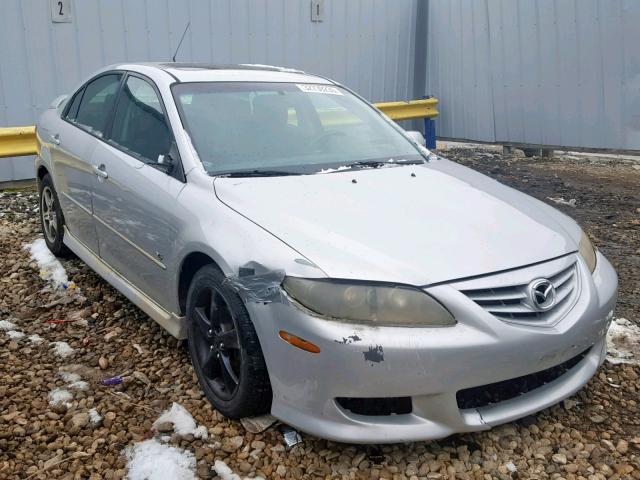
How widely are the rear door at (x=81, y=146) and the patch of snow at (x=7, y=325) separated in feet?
2.17

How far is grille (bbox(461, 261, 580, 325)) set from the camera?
240 cm

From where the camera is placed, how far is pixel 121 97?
159 inches

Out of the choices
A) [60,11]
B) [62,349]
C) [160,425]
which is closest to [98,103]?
[62,349]

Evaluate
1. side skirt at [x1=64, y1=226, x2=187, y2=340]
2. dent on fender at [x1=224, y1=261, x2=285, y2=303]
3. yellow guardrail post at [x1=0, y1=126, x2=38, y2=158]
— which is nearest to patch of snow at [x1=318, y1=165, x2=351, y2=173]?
dent on fender at [x1=224, y1=261, x2=285, y2=303]

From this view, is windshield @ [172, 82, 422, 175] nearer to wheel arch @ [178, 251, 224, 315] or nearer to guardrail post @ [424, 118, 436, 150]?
wheel arch @ [178, 251, 224, 315]

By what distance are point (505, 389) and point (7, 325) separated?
3.00m

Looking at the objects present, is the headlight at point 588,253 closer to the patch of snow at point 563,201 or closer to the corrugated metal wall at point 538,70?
the patch of snow at point 563,201

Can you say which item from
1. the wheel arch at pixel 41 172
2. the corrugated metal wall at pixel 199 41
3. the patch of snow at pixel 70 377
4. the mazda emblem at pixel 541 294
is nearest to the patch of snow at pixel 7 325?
the patch of snow at pixel 70 377

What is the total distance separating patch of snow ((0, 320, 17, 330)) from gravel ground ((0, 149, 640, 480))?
0.7 inches

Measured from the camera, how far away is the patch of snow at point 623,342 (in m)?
3.43

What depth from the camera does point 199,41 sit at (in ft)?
26.6

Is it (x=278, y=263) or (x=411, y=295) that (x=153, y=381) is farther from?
(x=411, y=295)

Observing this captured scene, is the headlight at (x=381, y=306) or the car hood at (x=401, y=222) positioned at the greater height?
the car hood at (x=401, y=222)

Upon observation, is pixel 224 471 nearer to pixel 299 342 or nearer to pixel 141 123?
pixel 299 342
